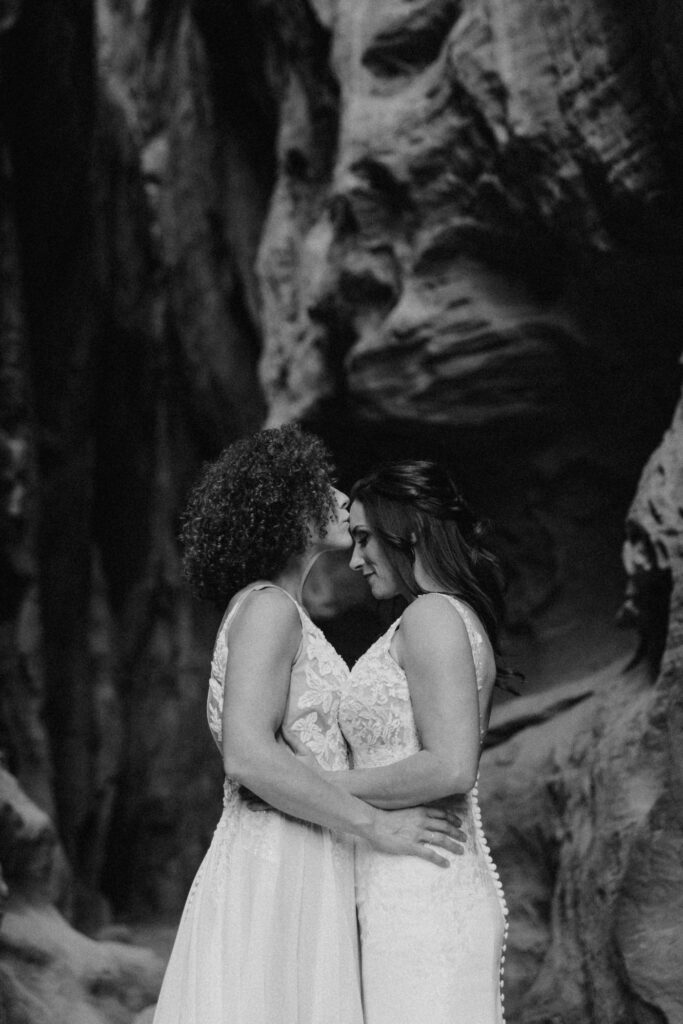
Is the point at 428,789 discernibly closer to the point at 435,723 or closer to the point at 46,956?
the point at 435,723

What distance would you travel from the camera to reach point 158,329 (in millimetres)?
12320

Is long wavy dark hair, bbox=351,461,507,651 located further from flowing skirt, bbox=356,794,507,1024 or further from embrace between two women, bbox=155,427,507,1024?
flowing skirt, bbox=356,794,507,1024

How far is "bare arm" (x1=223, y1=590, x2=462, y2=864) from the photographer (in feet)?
8.59

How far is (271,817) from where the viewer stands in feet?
8.94

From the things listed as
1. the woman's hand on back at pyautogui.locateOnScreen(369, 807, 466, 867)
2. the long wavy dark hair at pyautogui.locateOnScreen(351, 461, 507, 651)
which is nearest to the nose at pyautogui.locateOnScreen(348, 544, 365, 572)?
the long wavy dark hair at pyautogui.locateOnScreen(351, 461, 507, 651)

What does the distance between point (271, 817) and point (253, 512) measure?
0.70 metres

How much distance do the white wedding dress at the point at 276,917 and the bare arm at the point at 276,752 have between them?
0.30ft

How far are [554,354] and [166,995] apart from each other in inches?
176

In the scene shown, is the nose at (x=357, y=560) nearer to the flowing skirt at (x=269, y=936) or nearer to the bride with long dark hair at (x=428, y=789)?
the bride with long dark hair at (x=428, y=789)

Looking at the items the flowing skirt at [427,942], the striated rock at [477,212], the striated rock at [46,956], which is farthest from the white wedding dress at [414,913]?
the striated rock at [477,212]

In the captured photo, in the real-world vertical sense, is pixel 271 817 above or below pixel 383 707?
below

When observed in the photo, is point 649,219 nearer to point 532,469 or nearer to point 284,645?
point 532,469

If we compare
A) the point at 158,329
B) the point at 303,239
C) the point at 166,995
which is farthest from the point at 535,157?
the point at 158,329

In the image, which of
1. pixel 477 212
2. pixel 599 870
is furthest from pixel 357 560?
pixel 477 212
